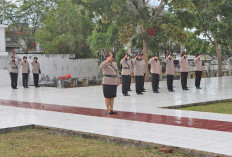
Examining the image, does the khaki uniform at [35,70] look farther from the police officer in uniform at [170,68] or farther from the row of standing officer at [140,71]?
the police officer in uniform at [170,68]

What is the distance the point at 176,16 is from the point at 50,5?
22481 millimetres

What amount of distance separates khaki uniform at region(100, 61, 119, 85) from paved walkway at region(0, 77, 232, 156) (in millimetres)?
866

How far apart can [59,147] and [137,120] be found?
2.72 m

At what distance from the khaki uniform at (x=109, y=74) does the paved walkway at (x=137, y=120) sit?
87 cm

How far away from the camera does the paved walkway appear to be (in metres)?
7.08

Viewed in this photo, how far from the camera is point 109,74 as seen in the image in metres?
10.3

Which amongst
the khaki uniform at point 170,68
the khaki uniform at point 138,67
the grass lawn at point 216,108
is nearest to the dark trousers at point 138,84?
the khaki uniform at point 138,67

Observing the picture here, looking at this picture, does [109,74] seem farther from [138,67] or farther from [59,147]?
[138,67]

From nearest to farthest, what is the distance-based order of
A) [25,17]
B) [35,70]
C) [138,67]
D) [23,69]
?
[138,67] → [23,69] → [35,70] → [25,17]

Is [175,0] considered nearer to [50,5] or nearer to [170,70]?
[170,70]

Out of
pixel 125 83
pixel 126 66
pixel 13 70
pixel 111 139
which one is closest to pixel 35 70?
pixel 13 70

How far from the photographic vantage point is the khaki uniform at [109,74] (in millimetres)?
10273

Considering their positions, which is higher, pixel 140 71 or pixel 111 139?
pixel 140 71

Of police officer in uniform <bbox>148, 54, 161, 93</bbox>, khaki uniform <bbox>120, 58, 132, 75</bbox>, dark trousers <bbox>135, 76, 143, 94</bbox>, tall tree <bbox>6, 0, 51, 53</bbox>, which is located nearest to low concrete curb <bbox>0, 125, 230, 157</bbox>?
khaki uniform <bbox>120, 58, 132, 75</bbox>
